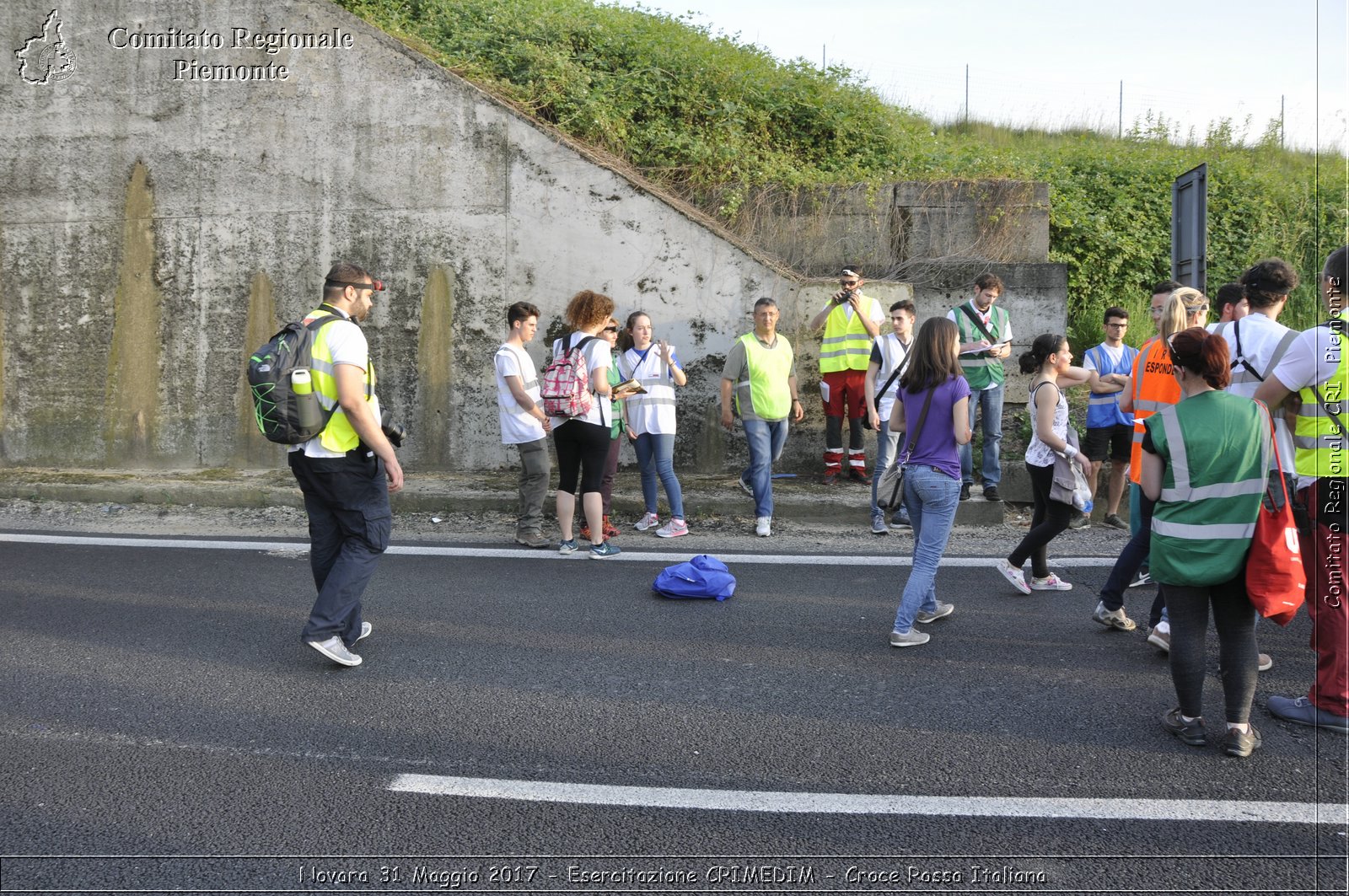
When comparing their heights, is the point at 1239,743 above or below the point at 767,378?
below

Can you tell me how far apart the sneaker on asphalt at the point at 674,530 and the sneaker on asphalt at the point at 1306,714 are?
472cm

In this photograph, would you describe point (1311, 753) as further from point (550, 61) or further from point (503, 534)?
point (550, 61)

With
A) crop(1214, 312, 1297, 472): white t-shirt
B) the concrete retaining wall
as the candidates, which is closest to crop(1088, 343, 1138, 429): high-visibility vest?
the concrete retaining wall

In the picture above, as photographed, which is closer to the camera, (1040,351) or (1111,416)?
(1040,351)

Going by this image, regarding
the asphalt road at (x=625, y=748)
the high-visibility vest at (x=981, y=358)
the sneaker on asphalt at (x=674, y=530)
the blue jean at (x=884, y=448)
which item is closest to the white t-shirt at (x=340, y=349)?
the asphalt road at (x=625, y=748)

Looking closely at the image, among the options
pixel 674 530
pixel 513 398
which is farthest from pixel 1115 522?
pixel 513 398

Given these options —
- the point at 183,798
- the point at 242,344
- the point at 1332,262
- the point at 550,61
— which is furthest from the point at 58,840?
the point at 550,61

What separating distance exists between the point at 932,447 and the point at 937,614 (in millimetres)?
1007

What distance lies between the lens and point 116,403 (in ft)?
35.3

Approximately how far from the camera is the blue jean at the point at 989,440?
9.25 meters

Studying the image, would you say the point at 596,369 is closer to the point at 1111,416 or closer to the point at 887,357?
the point at 887,357

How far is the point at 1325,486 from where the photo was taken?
455 centimetres

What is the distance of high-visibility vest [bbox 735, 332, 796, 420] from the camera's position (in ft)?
29.1

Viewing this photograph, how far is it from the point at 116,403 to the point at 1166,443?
10.1 meters
